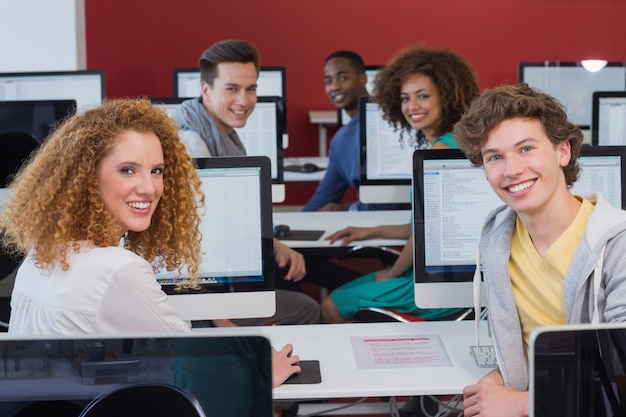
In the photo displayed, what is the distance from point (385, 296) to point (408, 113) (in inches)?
34.1

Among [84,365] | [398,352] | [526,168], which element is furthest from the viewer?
[398,352]

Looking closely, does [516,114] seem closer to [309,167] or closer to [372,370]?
[372,370]

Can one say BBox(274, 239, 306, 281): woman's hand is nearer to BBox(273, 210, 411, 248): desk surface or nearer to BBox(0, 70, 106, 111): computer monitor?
BBox(273, 210, 411, 248): desk surface

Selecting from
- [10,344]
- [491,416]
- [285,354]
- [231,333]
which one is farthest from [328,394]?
[10,344]

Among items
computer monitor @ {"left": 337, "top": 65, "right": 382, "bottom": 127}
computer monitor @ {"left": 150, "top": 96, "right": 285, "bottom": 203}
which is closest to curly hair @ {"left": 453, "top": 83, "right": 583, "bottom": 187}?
computer monitor @ {"left": 150, "top": 96, "right": 285, "bottom": 203}

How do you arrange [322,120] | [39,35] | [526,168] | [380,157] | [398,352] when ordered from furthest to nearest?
[322,120] < [39,35] < [380,157] < [398,352] < [526,168]

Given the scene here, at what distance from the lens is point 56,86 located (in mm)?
4945

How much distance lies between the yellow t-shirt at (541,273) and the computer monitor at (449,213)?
0.29 meters

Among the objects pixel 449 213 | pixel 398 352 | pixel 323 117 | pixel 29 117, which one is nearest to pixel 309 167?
pixel 323 117

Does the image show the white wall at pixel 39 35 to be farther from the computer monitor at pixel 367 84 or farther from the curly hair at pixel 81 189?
the curly hair at pixel 81 189

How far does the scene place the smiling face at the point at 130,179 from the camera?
1941mm

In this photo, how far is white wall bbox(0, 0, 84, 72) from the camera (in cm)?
551

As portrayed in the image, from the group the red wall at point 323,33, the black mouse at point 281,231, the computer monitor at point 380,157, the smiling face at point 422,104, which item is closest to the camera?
the smiling face at point 422,104

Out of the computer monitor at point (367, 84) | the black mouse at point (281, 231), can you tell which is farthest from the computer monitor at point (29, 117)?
the computer monitor at point (367, 84)
